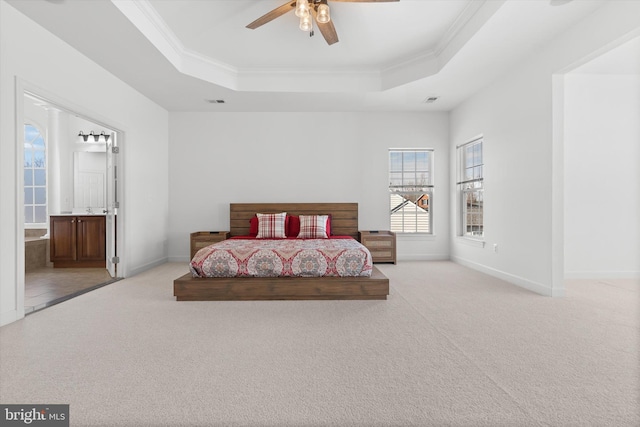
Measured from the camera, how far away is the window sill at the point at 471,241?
16.6 feet

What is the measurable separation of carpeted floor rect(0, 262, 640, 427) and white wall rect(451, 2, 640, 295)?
68 cm

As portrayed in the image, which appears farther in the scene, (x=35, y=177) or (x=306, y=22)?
(x=35, y=177)

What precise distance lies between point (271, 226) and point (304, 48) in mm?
2679

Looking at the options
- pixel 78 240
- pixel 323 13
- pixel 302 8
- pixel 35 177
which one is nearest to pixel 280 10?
pixel 302 8

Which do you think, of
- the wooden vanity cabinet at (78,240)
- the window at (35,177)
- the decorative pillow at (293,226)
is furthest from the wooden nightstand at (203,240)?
the window at (35,177)

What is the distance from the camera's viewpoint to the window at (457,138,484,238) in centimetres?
533

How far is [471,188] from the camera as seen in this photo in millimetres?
A: 5547

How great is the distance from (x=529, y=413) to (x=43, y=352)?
298 cm

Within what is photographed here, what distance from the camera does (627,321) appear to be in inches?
111

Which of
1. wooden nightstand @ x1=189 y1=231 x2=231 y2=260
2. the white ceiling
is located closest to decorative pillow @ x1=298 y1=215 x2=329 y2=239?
wooden nightstand @ x1=189 y1=231 x2=231 y2=260

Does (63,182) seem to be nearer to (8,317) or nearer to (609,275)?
(8,317)

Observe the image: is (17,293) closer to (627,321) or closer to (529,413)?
(529,413)

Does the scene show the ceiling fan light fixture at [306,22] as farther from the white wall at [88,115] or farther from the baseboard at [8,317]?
the baseboard at [8,317]

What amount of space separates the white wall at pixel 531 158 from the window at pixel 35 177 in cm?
788
